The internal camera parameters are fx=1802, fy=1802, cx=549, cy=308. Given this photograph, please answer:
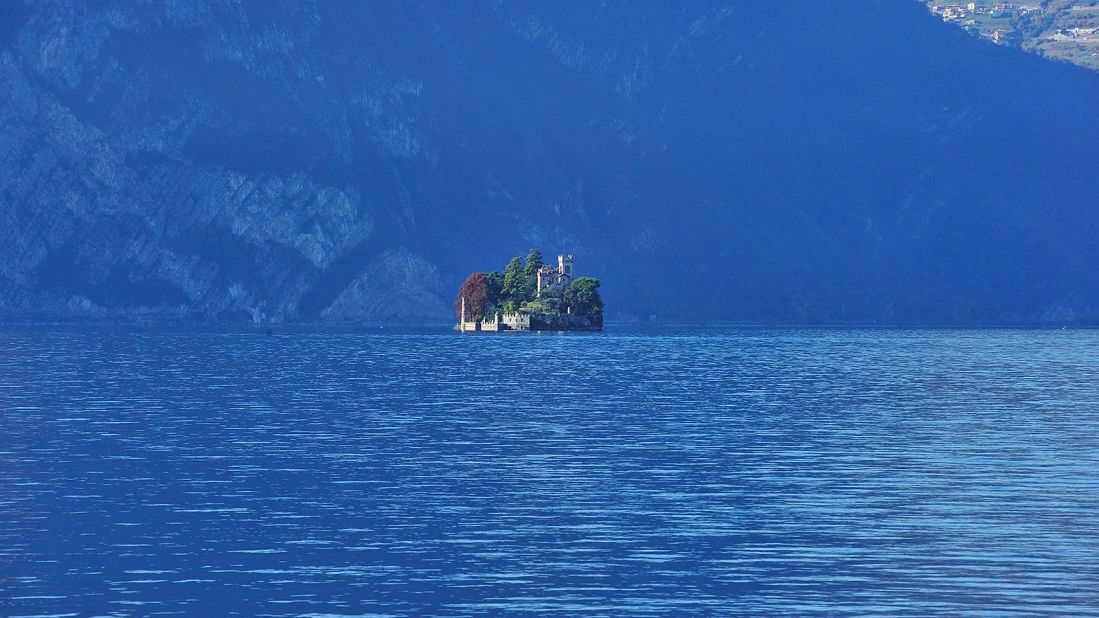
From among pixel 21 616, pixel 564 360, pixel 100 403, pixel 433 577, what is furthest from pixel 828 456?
pixel 564 360

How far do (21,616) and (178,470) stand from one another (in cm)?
2765

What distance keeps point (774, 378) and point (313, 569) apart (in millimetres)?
99362

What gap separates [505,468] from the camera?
69.3 metres

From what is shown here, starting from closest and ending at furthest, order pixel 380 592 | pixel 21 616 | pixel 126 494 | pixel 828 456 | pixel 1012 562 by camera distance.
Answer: pixel 21 616 → pixel 380 592 → pixel 1012 562 → pixel 126 494 → pixel 828 456

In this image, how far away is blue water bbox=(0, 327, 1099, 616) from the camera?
4394cm

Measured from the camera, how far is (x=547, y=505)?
2302 inches

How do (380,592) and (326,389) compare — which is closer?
(380,592)

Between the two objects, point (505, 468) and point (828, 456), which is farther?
point (828, 456)

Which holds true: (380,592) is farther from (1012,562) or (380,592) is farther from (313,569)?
(1012,562)

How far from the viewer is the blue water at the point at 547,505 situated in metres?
43.9

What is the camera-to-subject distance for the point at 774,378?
470ft

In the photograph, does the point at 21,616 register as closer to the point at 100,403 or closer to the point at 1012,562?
the point at 1012,562

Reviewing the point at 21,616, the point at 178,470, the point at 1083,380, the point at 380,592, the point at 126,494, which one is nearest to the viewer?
the point at 21,616

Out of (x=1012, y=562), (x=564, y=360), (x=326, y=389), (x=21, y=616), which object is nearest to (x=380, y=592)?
(x=21, y=616)
